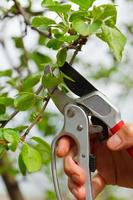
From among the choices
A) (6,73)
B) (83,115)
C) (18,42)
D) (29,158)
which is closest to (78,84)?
(83,115)

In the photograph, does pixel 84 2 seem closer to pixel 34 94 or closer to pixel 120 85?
pixel 34 94

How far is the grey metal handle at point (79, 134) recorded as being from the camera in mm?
810

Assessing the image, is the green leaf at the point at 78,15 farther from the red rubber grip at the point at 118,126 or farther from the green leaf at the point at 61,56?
the red rubber grip at the point at 118,126

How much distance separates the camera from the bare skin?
78 cm

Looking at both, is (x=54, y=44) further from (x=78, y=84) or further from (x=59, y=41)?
(x=78, y=84)

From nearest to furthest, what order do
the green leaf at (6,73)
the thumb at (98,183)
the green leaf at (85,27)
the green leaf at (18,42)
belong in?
the green leaf at (85,27), the thumb at (98,183), the green leaf at (6,73), the green leaf at (18,42)

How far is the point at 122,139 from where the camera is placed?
780 mm

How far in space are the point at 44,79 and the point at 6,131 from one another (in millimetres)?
87

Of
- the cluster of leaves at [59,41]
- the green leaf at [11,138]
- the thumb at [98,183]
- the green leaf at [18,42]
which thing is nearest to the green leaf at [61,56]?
the cluster of leaves at [59,41]

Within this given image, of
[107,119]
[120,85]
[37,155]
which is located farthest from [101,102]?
[120,85]

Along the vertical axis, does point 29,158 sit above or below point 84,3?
below

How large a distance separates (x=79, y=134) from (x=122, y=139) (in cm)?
7

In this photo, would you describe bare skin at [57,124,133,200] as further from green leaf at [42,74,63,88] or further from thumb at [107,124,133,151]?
green leaf at [42,74,63,88]

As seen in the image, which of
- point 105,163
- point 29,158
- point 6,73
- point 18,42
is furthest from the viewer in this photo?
point 18,42
